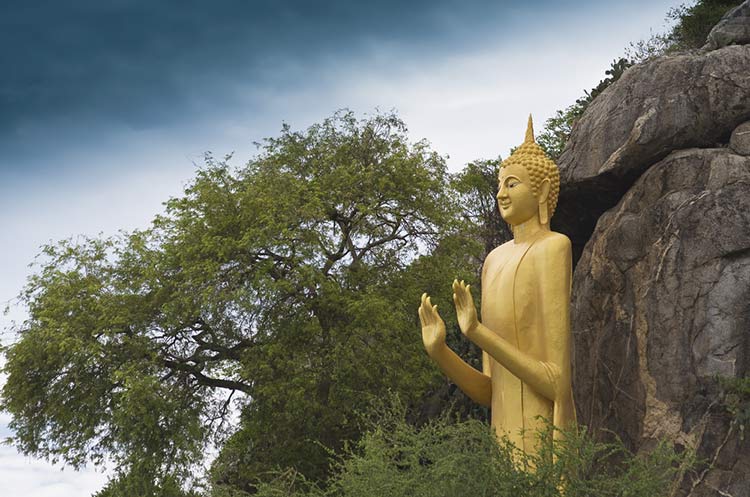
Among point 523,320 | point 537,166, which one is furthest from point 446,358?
point 537,166

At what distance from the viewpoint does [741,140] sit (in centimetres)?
1104

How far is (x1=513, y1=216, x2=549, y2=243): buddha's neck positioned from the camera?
7.99 meters

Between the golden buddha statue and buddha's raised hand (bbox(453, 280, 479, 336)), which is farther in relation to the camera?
the golden buddha statue

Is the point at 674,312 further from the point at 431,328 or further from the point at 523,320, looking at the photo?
the point at 431,328

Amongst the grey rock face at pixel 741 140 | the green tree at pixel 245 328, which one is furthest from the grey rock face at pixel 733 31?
the green tree at pixel 245 328

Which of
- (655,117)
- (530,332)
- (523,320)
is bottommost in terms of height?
(530,332)

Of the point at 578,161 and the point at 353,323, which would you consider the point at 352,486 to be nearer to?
the point at 578,161

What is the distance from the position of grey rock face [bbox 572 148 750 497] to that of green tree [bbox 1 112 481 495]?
4.81 meters

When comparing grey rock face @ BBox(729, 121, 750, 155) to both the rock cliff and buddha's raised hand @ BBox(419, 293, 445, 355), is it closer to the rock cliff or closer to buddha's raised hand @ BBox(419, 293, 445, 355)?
the rock cliff

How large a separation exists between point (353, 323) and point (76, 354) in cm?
447

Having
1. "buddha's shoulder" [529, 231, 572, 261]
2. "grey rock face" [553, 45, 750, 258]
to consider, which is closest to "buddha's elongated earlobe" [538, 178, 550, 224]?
"buddha's shoulder" [529, 231, 572, 261]

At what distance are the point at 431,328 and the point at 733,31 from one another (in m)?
7.79

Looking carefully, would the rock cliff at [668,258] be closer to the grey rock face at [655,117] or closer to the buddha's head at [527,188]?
the grey rock face at [655,117]

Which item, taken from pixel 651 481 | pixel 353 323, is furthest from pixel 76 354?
pixel 651 481
